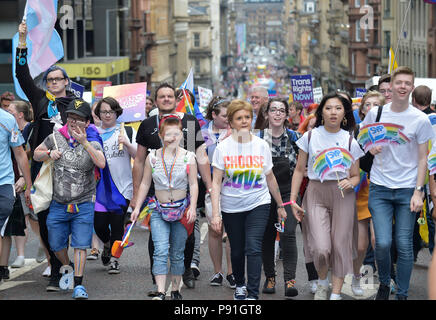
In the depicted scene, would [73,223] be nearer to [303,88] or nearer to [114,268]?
[114,268]

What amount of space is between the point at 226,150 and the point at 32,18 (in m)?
3.11

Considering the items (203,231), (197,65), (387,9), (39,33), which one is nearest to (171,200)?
(39,33)

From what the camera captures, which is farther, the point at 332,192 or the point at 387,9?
the point at 387,9

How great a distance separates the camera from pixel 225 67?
17700cm

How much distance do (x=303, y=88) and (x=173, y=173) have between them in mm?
11614

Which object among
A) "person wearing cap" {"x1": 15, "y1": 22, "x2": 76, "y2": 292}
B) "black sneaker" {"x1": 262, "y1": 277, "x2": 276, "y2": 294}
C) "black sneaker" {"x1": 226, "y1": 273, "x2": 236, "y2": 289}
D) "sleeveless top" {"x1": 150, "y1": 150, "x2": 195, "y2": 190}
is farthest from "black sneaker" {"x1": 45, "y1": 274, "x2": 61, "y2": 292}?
"black sneaker" {"x1": 262, "y1": 277, "x2": 276, "y2": 294}

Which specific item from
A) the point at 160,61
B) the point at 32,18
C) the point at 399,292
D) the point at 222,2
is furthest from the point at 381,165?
the point at 222,2

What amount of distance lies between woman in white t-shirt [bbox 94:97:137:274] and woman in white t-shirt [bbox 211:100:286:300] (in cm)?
177

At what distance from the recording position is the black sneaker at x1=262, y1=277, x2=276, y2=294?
7816mm

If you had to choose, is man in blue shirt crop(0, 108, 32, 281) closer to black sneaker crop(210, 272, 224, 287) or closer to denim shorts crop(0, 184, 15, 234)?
denim shorts crop(0, 184, 15, 234)

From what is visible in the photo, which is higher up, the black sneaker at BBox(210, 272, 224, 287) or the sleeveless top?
the sleeveless top

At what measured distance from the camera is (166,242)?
23.5ft

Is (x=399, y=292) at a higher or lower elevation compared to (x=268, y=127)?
lower

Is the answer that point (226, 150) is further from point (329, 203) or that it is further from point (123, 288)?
point (123, 288)
